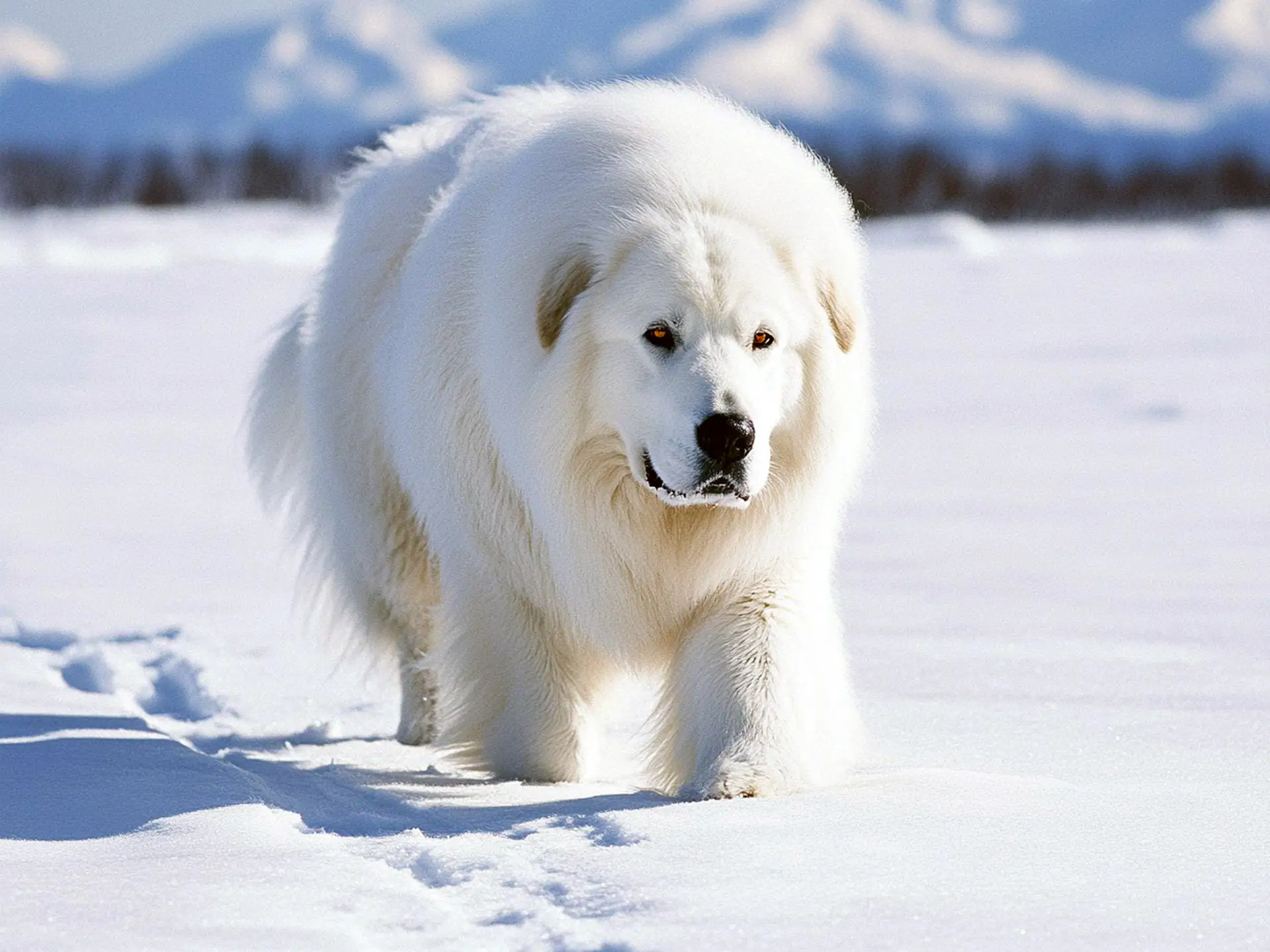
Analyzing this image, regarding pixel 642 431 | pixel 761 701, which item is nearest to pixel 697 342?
pixel 642 431

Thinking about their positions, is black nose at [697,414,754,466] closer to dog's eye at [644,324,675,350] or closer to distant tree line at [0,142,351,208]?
dog's eye at [644,324,675,350]

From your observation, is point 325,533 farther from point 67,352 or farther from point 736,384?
point 67,352

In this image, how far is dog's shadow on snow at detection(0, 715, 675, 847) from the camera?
2977mm

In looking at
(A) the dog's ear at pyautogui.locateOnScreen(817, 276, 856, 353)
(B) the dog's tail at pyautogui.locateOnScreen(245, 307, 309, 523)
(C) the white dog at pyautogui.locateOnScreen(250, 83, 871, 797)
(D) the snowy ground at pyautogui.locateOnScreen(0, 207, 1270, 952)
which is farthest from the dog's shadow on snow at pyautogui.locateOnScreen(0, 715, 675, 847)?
(B) the dog's tail at pyautogui.locateOnScreen(245, 307, 309, 523)

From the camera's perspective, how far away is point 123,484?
829 cm

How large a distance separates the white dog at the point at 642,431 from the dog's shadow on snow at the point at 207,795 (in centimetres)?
31

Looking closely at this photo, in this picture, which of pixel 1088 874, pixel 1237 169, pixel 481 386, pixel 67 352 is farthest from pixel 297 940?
pixel 1237 169

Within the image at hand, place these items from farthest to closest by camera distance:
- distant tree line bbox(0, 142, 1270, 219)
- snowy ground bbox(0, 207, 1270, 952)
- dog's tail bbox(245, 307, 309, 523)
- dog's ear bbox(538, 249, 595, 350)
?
distant tree line bbox(0, 142, 1270, 219), dog's tail bbox(245, 307, 309, 523), dog's ear bbox(538, 249, 595, 350), snowy ground bbox(0, 207, 1270, 952)

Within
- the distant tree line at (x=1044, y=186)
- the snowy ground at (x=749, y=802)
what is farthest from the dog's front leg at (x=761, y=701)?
the distant tree line at (x=1044, y=186)

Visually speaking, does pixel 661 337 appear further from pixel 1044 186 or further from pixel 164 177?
pixel 1044 186

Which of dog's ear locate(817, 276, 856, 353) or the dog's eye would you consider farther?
dog's ear locate(817, 276, 856, 353)

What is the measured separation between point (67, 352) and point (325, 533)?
10.2 m

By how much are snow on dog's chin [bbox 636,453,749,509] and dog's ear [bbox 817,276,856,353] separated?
1.40 feet

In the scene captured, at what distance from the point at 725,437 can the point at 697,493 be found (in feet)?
0.49
